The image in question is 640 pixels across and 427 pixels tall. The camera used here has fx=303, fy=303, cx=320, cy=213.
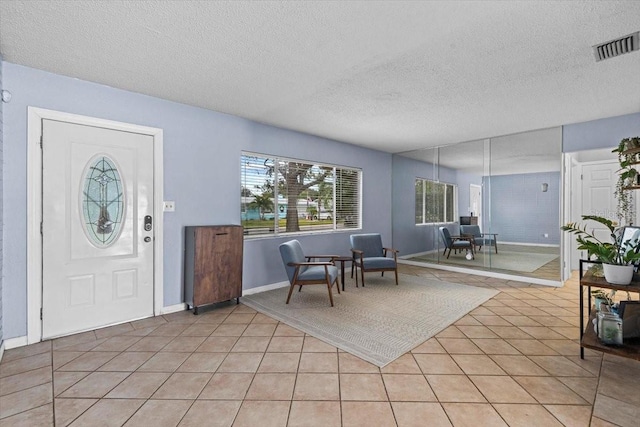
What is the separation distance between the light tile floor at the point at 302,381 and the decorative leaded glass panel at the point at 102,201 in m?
0.99

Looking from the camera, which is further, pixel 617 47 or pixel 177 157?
pixel 177 157

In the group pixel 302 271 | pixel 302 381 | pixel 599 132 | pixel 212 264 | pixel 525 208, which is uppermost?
pixel 599 132

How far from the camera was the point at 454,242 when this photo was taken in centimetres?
634

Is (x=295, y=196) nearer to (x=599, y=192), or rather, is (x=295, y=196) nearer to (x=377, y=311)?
(x=377, y=311)

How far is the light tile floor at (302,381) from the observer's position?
1775 mm

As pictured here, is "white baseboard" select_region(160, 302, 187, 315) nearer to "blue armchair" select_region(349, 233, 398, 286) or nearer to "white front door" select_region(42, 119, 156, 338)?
"white front door" select_region(42, 119, 156, 338)

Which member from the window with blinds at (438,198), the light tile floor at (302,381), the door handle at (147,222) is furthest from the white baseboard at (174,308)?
the window with blinds at (438,198)

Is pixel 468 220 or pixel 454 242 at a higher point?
pixel 468 220

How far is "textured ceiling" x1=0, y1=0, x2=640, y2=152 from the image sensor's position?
201cm

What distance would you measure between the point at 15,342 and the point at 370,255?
444 cm

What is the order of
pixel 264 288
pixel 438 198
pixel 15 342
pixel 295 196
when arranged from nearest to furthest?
pixel 15 342, pixel 264 288, pixel 295 196, pixel 438 198

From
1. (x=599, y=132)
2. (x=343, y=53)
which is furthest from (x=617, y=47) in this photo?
(x=599, y=132)

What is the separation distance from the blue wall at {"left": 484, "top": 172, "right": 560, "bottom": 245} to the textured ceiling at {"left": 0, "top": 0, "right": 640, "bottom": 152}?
1280mm

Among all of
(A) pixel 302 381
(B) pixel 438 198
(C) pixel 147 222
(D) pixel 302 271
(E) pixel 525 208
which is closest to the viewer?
(A) pixel 302 381
